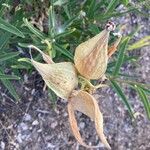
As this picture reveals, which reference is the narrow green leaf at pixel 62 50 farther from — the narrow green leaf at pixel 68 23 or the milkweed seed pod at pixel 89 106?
the milkweed seed pod at pixel 89 106

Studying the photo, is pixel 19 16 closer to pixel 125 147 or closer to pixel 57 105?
pixel 57 105

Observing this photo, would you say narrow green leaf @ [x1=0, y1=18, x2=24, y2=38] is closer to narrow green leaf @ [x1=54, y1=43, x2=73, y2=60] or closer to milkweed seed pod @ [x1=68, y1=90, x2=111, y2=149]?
narrow green leaf @ [x1=54, y1=43, x2=73, y2=60]

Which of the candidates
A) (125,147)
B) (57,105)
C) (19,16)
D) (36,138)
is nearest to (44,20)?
(19,16)

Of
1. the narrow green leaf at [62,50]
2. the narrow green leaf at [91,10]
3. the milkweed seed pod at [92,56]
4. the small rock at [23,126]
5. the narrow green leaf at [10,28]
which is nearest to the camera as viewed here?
the milkweed seed pod at [92,56]

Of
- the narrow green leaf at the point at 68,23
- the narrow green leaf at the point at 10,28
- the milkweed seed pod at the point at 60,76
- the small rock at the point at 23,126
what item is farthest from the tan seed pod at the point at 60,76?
the small rock at the point at 23,126

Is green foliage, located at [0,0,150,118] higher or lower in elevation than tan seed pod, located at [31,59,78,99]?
lower

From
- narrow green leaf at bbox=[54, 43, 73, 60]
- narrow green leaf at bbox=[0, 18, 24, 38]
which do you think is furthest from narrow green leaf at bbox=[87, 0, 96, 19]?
narrow green leaf at bbox=[0, 18, 24, 38]
